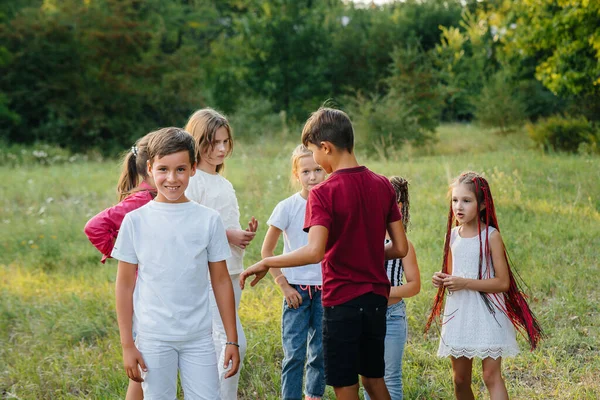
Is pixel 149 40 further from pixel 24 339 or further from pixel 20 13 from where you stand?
pixel 24 339

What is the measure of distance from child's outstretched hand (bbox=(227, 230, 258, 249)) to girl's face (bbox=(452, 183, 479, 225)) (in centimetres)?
107

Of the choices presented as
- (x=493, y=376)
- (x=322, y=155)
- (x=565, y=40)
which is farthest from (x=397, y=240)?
(x=565, y=40)

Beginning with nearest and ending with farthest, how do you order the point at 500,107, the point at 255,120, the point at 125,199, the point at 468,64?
1. the point at 125,199
2. the point at 500,107
3. the point at 255,120
4. the point at 468,64

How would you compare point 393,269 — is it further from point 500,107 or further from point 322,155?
point 500,107

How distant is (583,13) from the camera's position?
1125 cm

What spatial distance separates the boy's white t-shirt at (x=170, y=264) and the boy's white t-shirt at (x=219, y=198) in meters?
0.77

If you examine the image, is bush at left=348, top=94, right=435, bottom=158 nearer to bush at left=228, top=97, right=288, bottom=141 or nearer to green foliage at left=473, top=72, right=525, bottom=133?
green foliage at left=473, top=72, right=525, bottom=133

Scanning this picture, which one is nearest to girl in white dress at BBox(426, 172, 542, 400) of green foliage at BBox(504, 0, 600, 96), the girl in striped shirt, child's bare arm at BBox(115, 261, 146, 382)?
the girl in striped shirt

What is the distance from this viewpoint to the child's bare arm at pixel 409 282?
133 inches

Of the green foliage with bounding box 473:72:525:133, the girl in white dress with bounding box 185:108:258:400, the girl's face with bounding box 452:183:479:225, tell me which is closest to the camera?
the girl's face with bounding box 452:183:479:225

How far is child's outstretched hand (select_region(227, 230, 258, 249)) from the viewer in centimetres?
352

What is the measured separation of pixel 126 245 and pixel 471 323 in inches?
69.2

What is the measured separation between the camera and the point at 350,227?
2887mm

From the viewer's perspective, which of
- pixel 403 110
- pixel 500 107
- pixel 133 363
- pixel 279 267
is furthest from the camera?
pixel 500 107
